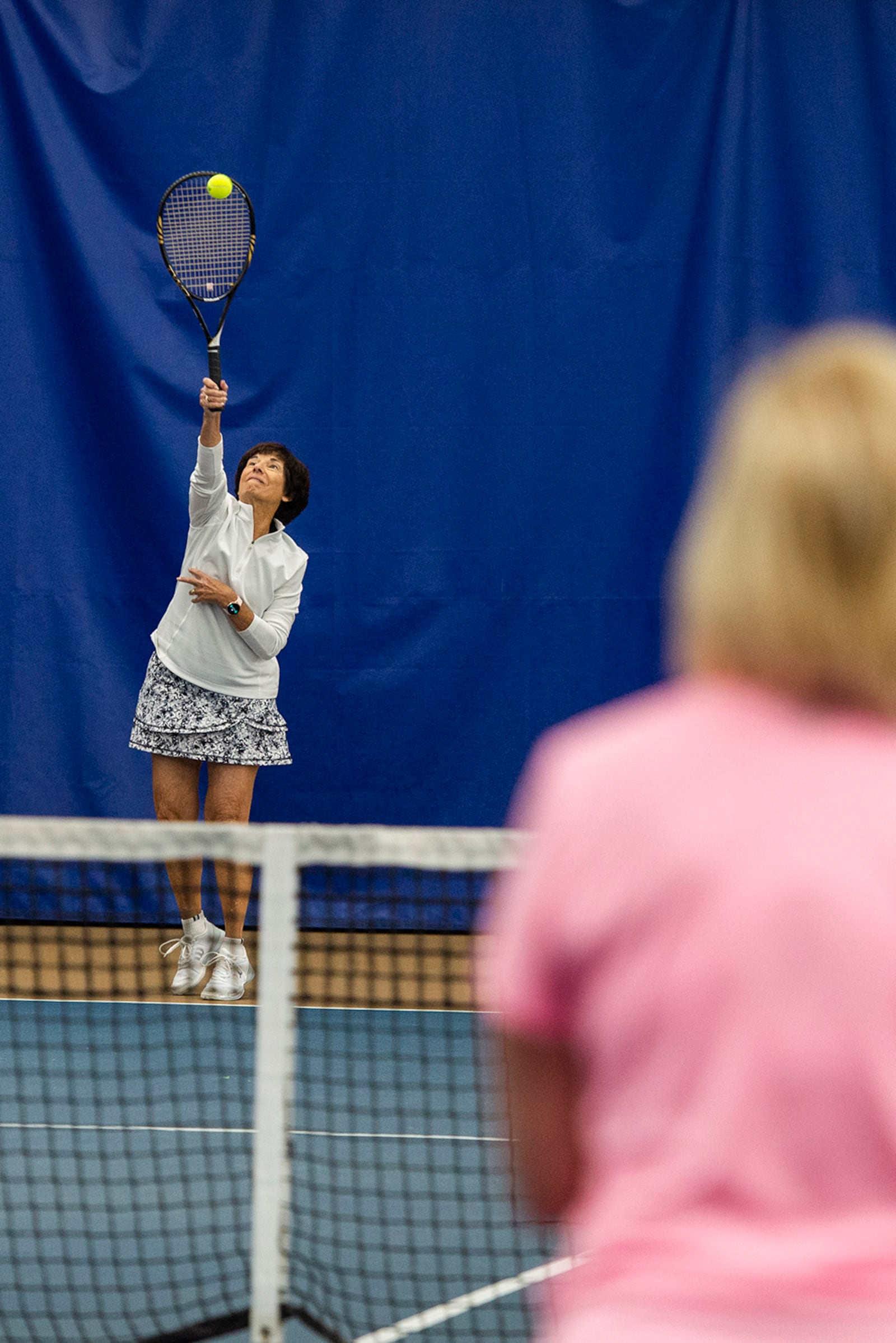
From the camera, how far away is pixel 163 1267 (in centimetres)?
266

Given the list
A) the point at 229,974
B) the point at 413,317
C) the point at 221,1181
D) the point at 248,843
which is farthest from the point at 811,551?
the point at 413,317

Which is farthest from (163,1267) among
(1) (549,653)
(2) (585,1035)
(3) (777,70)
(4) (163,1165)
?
(3) (777,70)

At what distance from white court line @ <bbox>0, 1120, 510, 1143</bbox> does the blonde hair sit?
104 inches

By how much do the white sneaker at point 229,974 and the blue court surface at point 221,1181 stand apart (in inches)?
3.8

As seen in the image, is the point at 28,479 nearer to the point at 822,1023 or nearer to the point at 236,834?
the point at 236,834

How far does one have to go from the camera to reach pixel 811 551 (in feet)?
2.60

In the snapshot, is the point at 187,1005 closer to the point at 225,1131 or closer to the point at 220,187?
the point at 225,1131

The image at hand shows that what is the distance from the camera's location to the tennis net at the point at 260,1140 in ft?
7.18

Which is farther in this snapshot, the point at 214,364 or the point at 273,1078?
the point at 214,364

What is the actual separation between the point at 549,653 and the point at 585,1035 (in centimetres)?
457

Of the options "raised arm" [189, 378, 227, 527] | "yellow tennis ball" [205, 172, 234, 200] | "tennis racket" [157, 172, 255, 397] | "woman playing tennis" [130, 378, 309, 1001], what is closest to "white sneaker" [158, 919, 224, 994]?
"woman playing tennis" [130, 378, 309, 1001]

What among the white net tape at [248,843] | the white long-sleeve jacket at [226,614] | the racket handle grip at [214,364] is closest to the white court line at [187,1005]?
the white long-sleeve jacket at [226,614]

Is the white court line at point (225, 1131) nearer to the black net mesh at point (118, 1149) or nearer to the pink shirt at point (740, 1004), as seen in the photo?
the black net mesh at point (118, 1149)

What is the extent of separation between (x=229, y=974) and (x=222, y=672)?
0.90 m
